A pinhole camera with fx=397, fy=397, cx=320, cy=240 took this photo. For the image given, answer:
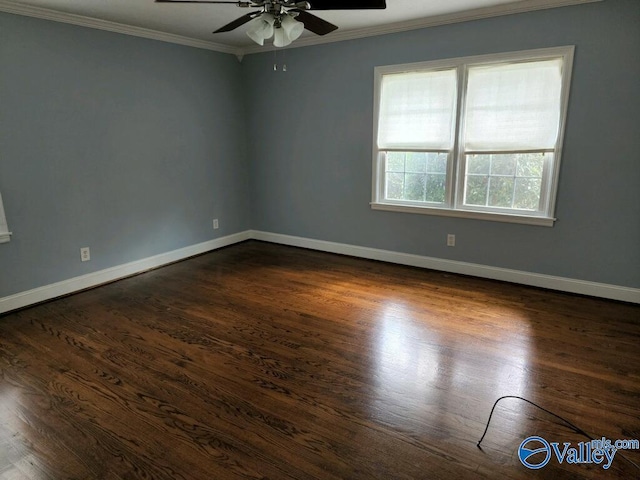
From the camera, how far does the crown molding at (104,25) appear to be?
3092 mm

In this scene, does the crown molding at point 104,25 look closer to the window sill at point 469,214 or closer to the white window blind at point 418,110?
the white window blind at point 418,110

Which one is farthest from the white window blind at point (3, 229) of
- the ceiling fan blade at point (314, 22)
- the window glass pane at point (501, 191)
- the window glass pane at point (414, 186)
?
the window glass pane at point (501, 191)

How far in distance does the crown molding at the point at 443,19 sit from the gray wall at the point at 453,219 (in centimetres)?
5

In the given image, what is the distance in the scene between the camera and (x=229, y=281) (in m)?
3.99

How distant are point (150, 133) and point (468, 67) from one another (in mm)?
3224

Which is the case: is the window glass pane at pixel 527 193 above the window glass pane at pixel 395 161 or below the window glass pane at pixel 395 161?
below

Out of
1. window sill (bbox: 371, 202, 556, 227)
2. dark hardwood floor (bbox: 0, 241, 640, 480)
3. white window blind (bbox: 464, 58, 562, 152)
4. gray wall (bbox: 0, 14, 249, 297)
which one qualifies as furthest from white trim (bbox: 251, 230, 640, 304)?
gray wall (bbox: 0, 14, 249, 297)

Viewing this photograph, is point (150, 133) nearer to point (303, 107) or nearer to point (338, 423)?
point (303, 107)

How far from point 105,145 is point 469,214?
359 centimetres

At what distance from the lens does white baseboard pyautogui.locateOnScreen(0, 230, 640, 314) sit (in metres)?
3.39

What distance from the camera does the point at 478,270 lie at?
3.99 metres

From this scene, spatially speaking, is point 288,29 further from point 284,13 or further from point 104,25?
point 104,25

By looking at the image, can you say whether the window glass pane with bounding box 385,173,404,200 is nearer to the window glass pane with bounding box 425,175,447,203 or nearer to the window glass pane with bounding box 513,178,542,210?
the window glass pane with bounding box 425,175,447,203

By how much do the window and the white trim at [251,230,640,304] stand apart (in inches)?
20.5
